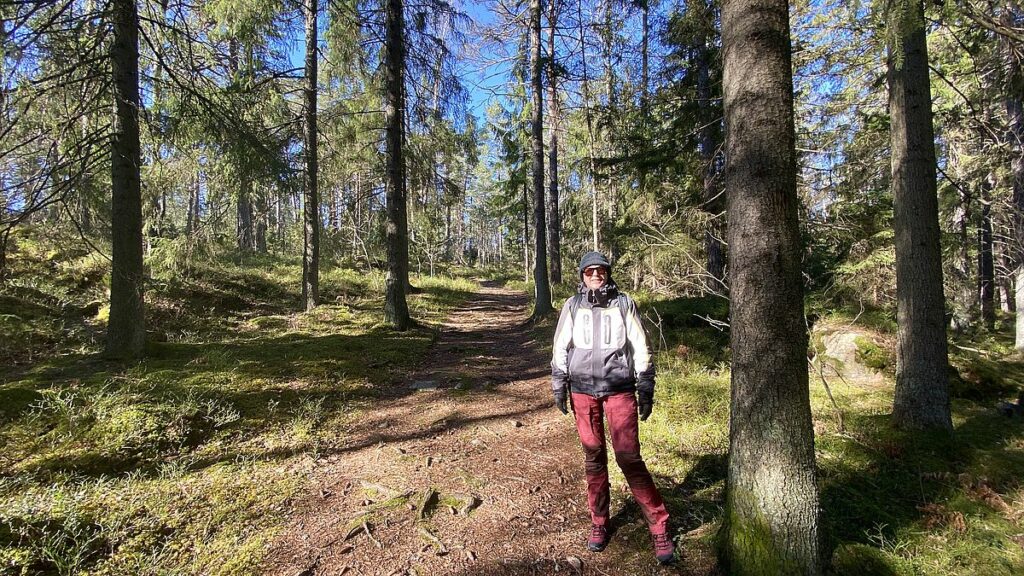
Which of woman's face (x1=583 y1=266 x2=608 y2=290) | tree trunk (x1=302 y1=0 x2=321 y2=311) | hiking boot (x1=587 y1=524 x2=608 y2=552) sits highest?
tree trunk (x1=302 y1=0 x2=321 y2=311)

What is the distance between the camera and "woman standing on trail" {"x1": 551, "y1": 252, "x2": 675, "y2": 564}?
2.95m

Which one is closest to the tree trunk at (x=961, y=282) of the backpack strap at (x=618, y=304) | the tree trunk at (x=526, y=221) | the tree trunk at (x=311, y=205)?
the backpack strap at (x=618, y=304)

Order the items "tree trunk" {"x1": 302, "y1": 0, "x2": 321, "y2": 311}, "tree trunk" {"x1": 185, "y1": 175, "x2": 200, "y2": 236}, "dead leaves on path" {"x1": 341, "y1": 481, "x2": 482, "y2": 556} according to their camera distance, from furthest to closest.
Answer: "tree trunk" {"x1": 302, "y1": 0, "x2": 321, "y2": 311}, "tree trunk" {"x1": 185, "y1": 175, "x2": 200, "y2": 236}, "dead leaves on path" {"x1": 341, "y1": 481, "x2": 482, "y2": 556}

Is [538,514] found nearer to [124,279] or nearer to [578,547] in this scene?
[578,547]

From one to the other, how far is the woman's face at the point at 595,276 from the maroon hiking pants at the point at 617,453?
822mm

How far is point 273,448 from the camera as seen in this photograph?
4371 millimetres

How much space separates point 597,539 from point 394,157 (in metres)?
9.04

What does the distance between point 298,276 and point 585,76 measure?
12155 mm

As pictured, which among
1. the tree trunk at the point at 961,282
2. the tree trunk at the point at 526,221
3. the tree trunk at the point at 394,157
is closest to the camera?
the tree trunk at the point at 961,282

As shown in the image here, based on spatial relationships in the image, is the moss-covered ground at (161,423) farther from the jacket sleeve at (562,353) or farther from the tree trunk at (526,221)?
the tree trunk at (526,221)

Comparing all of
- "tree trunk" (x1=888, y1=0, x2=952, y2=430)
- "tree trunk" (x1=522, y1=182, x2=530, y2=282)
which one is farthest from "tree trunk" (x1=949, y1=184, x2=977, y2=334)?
"tree trunk" (x1=522, y1=182, x2=530, y2=282)

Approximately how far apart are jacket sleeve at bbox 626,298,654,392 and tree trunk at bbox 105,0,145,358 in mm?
6476

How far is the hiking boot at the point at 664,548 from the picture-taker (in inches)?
108

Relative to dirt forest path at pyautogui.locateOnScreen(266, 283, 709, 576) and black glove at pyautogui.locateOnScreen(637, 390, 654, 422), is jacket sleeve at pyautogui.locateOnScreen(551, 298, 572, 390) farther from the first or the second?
dirt forest path at pyautogui.locateOnScreen(266, 283, 709, 576)
